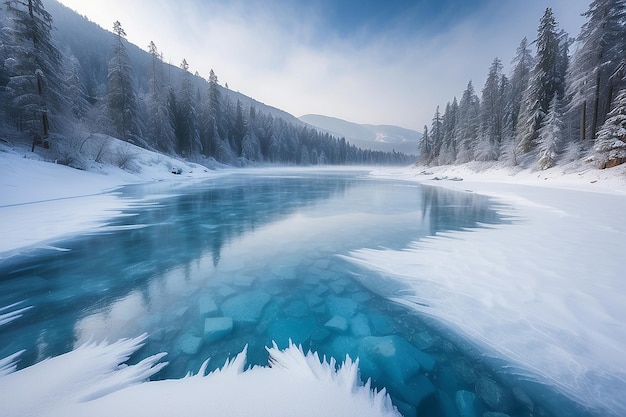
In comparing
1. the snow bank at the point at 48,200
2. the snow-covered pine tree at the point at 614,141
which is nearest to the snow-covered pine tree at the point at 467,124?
the snow-covered pine tree at the point at 614,141

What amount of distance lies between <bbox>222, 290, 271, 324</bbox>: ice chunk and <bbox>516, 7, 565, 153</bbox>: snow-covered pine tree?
1267 inches

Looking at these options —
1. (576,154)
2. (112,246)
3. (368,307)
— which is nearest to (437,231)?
(368,307)

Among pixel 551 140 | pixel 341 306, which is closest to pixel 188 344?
pixel 341 306

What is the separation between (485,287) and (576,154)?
86.1ft

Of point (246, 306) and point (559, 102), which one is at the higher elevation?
point (559, 102)

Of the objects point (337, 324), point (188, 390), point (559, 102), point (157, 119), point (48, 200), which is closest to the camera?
point (188, 390)

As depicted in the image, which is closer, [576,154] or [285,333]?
[285,333]

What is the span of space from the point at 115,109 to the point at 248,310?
40.9 m

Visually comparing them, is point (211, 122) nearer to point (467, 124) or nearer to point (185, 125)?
point (185, 125)

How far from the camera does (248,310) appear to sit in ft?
12.6

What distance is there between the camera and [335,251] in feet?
20.9

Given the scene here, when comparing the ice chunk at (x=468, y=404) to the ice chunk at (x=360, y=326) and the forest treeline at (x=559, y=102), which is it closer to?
the ice chunk at (x=360, y=326)

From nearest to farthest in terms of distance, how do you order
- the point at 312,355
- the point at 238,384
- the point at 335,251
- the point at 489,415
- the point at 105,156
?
the point at 489,415
the point at 238,384
the point at 312,355
the point at 335,251
the point at 105,156

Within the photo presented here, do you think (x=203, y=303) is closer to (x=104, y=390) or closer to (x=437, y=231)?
(x=104, y=390)
